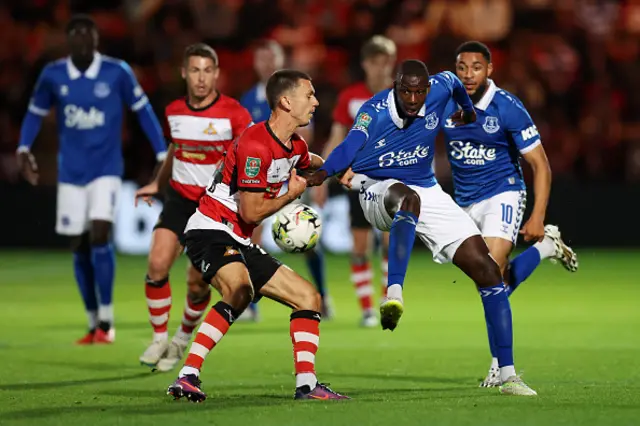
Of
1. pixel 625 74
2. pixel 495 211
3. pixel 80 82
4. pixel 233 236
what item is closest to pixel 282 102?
pixel 233 236

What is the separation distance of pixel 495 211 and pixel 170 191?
86.4 inches

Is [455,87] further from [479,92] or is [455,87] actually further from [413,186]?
[413,186]

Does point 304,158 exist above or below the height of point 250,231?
above

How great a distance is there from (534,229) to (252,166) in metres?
1.64

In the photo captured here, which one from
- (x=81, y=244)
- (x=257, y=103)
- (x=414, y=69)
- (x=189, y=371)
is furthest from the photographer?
(x=257, y=103)

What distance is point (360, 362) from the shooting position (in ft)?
27.2

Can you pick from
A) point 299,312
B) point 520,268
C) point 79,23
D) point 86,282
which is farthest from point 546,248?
point 79,23

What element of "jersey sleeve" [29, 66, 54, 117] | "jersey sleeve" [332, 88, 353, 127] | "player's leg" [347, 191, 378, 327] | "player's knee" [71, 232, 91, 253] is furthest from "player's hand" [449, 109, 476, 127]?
"jersey sleeve" [29, 66, 54, 117]

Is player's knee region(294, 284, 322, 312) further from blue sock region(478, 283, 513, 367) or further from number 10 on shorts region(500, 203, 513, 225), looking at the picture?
number 10 on shorts region(500, 203, 513, 225)

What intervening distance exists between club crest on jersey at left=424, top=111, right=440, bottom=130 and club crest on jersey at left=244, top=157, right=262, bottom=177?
1.26m

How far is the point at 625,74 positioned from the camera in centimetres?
1786

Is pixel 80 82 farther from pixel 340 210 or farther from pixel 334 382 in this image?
pixel 340 210

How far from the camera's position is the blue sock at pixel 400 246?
664 cm

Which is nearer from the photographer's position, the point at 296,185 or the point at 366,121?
the point at 296,185
